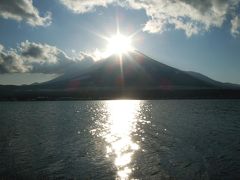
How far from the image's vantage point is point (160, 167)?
3406 centimetres

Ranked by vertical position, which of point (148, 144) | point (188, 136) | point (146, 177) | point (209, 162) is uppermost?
point (188, 136)

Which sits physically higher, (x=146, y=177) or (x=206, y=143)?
(x=206, y=143)

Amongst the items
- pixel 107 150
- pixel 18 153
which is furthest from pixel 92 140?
pixel 18 153

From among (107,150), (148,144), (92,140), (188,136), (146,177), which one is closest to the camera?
(146,177)

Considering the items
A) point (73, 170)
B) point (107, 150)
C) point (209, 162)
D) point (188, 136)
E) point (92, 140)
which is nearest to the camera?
point (73, 170)

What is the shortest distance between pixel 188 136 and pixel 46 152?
27.2 metres

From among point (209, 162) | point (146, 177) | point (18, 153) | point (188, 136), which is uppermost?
point (188, 136)

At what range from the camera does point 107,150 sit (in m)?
44.2

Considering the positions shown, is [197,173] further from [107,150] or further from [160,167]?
[107,150]

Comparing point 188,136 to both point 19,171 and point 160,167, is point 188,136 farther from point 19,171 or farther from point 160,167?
point 19,171

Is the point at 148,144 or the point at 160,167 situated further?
the point at 148,144

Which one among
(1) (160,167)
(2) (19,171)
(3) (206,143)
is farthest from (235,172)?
(2) (19,171)

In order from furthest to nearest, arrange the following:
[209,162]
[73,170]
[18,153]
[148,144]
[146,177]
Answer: [148,144] < [18,153] < [209,162] < [73,170] < [146,177]

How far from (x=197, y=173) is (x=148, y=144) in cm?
1682
